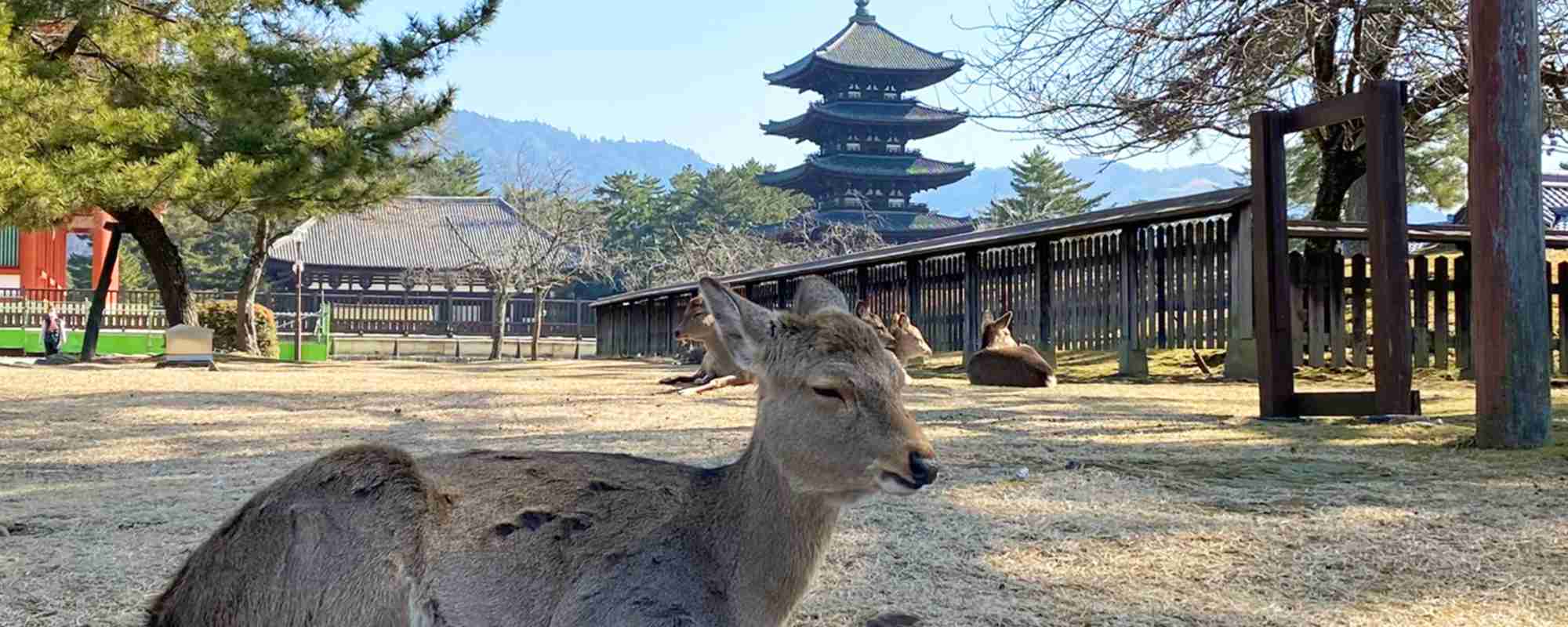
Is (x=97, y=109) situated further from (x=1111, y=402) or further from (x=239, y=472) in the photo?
(x=1111, y=402)

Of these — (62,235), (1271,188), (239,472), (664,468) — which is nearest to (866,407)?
(664,468)

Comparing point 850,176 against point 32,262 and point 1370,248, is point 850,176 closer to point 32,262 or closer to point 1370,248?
point 32,262

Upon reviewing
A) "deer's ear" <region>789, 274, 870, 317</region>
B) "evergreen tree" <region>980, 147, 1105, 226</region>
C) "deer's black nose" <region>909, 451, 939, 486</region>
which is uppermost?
"evergreen tree" <region>980, 147, 1105, 226</region>

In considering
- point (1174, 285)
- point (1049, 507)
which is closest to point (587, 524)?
point (1049, 507)

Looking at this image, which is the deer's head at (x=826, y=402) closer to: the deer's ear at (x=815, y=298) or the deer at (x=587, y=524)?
the deer at (x=587, y=524)

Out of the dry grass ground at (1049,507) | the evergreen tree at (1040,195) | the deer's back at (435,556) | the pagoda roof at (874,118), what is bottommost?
the dry grass ground at (1049,507)

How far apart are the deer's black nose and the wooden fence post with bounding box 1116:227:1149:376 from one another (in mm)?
12103

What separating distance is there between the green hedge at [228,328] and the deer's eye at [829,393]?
3051cm

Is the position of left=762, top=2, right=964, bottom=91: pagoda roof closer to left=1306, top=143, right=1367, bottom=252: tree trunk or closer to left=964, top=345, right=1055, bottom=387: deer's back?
left=1306, top=143, right=1367, bottom=252: tree trunk

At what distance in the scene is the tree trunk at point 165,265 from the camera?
23781mm

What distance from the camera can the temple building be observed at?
55.7 metres

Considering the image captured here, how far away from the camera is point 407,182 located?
24797 mm

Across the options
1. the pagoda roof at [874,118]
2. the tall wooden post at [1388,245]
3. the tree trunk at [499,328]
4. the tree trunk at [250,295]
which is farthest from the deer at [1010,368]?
the pagoda roof at [874,118]

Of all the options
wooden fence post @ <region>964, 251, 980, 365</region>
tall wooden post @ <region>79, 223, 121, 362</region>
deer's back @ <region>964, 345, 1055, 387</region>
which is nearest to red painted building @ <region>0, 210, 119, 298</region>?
tall wooden post @ <region>79, 223, 121, 362</region>
